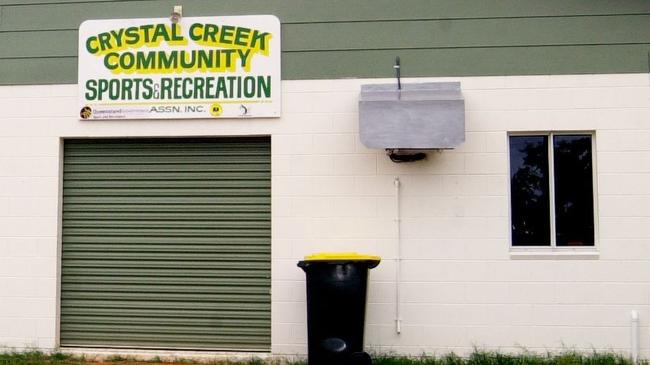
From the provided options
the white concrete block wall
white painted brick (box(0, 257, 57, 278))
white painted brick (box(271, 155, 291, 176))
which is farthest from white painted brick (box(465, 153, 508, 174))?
white painted brick (box(0, 257, 57, 278))

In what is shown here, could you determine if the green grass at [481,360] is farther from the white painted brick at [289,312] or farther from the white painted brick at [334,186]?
the white painted brick at [334,186]

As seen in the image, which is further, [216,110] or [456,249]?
[216,110]

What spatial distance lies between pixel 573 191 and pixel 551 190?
244 mm

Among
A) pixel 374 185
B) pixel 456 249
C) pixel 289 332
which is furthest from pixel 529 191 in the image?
pixel 289 332

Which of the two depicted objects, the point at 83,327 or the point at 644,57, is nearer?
the point at 644,57

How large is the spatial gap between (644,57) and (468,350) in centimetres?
355

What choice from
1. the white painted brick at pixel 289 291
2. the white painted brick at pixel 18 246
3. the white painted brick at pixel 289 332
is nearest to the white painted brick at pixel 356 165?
the white painted brick at pixel 289 291

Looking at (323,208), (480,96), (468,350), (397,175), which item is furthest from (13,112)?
(468,350)

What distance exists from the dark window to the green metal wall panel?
80cm

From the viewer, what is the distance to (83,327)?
280 inches

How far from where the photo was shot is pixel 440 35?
6.79m

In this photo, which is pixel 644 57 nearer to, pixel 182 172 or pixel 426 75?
pixel 426 75

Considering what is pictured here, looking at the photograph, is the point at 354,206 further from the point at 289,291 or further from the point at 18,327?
the point at 18,327

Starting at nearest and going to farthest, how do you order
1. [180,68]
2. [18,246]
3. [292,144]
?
[292,144] → [180,68] → [18,246]
